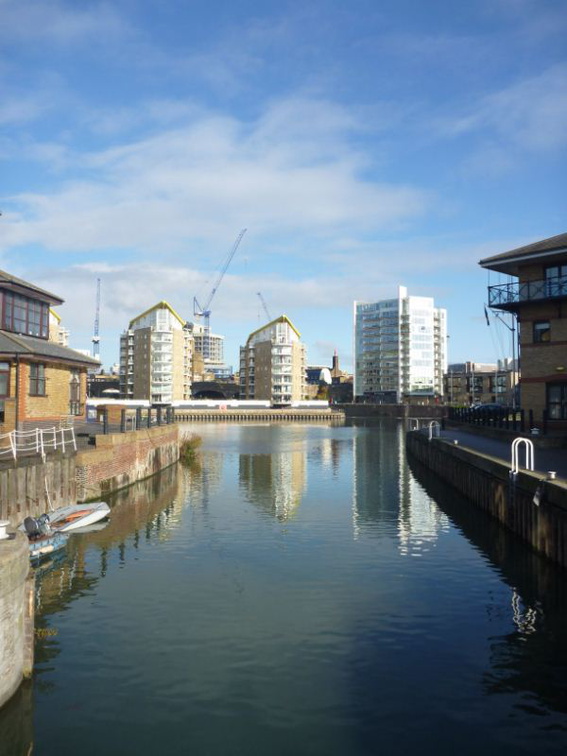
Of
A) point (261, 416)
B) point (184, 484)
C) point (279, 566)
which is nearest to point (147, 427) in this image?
point (184, 484)

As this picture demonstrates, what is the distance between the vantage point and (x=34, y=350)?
3956 cm

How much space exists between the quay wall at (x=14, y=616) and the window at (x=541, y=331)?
140ft

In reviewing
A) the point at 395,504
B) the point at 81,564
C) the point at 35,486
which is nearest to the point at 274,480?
the point at 395,504

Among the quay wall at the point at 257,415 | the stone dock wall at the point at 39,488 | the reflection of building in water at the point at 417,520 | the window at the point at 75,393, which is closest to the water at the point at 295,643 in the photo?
the reflection of building in water at the point at 417,520

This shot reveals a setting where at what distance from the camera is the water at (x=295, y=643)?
1177 centimetres

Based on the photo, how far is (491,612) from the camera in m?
18.3

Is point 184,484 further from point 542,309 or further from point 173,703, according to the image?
point 173,703

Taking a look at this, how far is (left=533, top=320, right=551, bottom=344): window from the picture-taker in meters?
47.3

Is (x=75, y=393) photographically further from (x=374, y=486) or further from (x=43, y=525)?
(x=43, y=525)

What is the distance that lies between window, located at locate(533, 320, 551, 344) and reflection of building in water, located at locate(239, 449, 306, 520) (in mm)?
20473

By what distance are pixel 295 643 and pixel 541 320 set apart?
38729 mm

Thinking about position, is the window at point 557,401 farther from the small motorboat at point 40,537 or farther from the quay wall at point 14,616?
the quay wall at point 14,616

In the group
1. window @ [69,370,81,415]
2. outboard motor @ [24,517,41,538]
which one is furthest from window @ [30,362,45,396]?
outboard motor @ [24,517,41,538]

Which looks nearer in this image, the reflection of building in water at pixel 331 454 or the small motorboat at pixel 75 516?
the small motorboat at pixel 75 516
